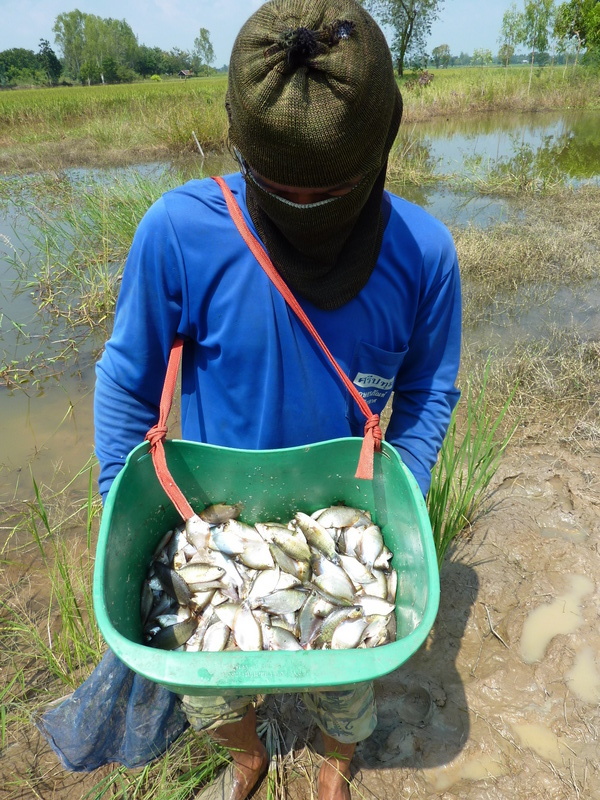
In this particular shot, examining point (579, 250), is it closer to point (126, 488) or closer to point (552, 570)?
point (552, 570)

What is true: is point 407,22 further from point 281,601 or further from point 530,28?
point 281,601

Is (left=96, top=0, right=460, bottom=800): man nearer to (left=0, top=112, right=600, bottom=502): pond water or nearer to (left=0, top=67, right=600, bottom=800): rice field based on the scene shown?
(left=0, top=67, right=600, bottom=800): rice field

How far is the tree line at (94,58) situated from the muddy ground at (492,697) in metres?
67.2

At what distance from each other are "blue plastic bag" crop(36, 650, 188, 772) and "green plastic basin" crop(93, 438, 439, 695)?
1.04 feet

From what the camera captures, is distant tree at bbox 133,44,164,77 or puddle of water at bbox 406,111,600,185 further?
distant tree at bbox 133,44,164,77

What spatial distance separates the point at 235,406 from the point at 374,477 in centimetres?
39

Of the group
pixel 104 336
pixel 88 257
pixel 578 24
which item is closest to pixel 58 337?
pixel 104 336

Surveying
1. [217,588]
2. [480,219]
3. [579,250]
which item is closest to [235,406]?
[217,588]

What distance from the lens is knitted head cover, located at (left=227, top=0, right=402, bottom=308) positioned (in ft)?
2.55

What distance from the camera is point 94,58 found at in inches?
2594

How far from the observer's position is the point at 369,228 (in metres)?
1.06

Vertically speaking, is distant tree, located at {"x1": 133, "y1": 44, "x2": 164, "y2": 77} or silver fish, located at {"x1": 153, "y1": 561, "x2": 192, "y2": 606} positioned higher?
distant tree, located at {"x1": 133, "y1": 44, "x2": 164, "y2": 77}

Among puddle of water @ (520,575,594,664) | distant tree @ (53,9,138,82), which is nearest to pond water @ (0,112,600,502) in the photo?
puddle of water @ (520,575,594,664)

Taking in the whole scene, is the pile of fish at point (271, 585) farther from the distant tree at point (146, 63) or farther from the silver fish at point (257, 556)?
the distant tree at point (146, 63)
